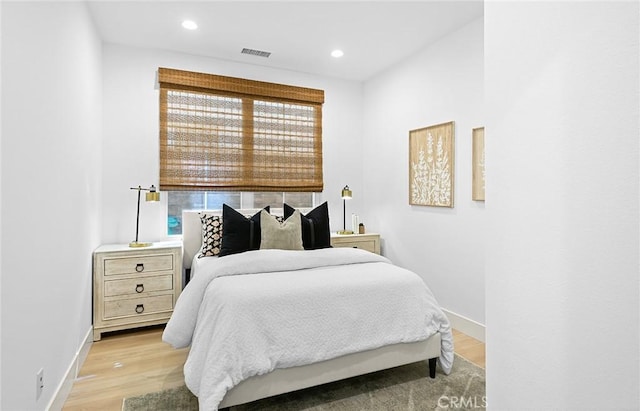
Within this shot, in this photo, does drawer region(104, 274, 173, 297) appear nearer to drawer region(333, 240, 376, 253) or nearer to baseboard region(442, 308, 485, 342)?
drawer region(333, 240, 376, 253)

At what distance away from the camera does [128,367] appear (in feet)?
8.83

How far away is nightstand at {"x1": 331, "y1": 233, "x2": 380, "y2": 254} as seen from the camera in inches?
164

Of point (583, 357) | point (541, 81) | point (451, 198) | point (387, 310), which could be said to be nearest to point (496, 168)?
point (541, 81)

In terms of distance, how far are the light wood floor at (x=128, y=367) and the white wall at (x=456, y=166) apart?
1.91 ft

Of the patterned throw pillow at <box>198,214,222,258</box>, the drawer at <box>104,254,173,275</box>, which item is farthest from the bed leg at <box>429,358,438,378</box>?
the drawer at <box>104,254,173,275</box>

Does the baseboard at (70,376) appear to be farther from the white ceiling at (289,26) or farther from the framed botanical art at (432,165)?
the framed botanical art at (432,165)

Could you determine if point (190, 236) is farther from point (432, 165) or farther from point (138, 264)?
point (432, 165)

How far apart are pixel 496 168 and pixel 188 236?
3.38 meters

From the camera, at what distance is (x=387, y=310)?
2.30m

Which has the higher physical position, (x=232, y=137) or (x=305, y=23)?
(x=305, y=23)

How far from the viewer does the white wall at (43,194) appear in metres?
1.48

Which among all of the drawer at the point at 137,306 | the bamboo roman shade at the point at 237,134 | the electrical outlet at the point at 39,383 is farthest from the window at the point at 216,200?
the electrical outlet at the point at 39,383

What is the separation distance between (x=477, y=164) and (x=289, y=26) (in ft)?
6.69

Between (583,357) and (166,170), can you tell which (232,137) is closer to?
(166,170)
